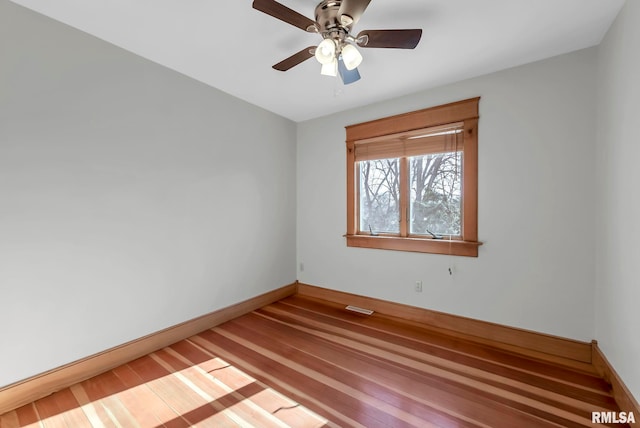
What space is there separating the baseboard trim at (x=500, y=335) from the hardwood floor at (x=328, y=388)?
0.11 metres

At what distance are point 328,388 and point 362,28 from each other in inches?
103

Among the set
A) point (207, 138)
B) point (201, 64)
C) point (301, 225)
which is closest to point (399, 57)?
point (201, 64)

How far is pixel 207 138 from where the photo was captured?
2.70 m

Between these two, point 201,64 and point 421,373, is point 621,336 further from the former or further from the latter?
point 201,64

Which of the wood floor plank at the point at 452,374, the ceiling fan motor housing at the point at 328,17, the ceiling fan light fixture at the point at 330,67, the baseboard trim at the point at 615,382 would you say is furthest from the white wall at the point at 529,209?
the ceiling fan motor housing at the point at 328,17

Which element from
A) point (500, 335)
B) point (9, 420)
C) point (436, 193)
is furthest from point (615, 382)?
point (9, 420)

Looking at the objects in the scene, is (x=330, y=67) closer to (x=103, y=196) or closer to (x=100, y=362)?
(x=103, y=196)

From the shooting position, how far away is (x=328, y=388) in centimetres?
180

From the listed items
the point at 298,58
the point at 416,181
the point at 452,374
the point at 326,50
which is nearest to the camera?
the point at 326,50

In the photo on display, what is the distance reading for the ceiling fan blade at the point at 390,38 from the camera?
1.51m

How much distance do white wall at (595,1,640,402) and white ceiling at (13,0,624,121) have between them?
0.25 metres

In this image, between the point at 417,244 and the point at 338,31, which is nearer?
the point at 338,31

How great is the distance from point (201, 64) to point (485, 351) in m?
3.66

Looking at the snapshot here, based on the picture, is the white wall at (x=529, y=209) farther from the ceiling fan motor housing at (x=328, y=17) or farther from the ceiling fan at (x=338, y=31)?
the ceiling fan motor housing at (x=328, y=17)
